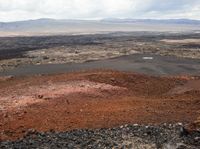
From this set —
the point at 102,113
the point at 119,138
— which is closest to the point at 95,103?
the point at 102,113

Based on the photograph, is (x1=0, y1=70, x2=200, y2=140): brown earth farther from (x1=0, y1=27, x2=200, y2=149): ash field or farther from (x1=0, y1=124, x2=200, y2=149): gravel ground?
(x1=0, y1=124, x2=200, y2=149): gravel ground

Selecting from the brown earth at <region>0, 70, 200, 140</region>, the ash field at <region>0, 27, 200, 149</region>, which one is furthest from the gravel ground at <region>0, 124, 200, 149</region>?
the brown earth at <region>0, 70, 200, 140</region>

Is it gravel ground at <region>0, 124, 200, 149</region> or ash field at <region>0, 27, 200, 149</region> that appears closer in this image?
gravel ground at <region>0, 124, 200, 149</region>

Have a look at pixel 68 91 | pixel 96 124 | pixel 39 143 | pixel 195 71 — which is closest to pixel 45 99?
pixel 68 91

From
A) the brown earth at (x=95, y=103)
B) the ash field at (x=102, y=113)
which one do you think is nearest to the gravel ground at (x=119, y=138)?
the ash field at (x=102, y=113)

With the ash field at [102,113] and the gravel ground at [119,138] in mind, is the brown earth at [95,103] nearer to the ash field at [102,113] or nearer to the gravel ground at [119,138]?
the ash field at [102,113]
